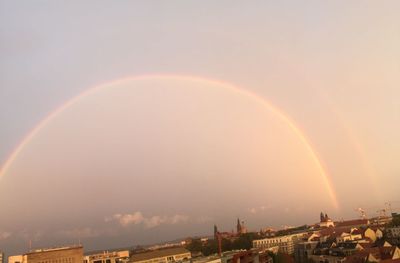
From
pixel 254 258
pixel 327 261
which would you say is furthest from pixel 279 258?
pixel 254 258

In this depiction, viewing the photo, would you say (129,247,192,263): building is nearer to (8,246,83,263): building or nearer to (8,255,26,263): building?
(8,246,83,263): building

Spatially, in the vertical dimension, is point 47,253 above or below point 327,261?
above

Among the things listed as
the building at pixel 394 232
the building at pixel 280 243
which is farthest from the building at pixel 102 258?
the building at pixel 394 232

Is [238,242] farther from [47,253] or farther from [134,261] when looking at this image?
[47,253]

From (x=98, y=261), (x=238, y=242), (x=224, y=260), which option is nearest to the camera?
(x=224, y=260)

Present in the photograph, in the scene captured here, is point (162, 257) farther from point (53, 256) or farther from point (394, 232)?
point (394, 232)

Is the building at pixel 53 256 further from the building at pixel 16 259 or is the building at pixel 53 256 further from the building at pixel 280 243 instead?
the building at pixel 280 243

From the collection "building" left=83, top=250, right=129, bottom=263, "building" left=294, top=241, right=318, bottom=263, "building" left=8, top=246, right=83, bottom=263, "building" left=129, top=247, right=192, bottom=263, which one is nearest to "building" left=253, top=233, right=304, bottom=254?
"building" left=294, top=241, right=318, bottom=263

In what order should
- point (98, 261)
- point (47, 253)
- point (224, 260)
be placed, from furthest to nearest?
point (98, 261) < point (47, 253) < point (224, 260)

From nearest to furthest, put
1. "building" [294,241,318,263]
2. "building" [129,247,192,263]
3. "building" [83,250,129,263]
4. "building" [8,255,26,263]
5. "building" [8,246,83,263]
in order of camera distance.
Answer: "building" [8,246,83,263], "building" [8,255,26,263], "building" [129,247,192,263], "building" [83,250,129,263], "building" [294,241,318,263]
